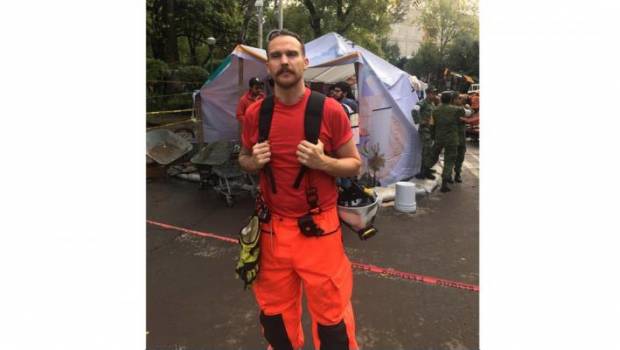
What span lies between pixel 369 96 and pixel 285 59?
18.4 ft

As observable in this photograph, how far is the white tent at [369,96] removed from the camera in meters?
7.25

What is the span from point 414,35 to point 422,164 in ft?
168

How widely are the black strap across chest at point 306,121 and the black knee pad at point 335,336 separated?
32.5 inches

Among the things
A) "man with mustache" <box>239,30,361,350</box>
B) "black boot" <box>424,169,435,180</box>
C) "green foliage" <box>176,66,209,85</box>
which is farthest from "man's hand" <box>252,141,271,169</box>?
"green foliage" <box>176,66,209,85</box>

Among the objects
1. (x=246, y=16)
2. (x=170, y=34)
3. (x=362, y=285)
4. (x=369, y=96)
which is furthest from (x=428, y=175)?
(x=246, y=16)

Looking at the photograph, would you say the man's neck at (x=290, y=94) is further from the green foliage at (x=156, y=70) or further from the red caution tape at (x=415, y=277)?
the green foliage at (x=156, y=70)

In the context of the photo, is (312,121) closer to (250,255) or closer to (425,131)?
(250,255)

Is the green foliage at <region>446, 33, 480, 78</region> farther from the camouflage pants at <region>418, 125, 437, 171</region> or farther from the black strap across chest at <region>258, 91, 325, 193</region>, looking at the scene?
the black strap across chest at <region>258, 91, 325, 193</region>

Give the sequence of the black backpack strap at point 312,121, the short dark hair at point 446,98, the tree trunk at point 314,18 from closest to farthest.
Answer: the black backpack strap at point 312,121
the short dark hair at point 446,98
the tree trunk at point 314,18

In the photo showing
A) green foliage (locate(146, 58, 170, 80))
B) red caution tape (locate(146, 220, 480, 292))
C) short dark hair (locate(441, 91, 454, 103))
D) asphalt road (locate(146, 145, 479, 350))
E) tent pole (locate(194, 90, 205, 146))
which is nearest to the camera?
asphalt road (locate(146, 145, 479, 350))

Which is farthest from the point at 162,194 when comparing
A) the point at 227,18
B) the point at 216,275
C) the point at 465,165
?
the point at 227,18

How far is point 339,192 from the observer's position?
2.45 metres

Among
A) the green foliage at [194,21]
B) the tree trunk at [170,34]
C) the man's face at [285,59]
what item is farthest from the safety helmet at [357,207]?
the tree trunk at [170,34]

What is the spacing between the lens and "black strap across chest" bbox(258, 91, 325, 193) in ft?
6.77
